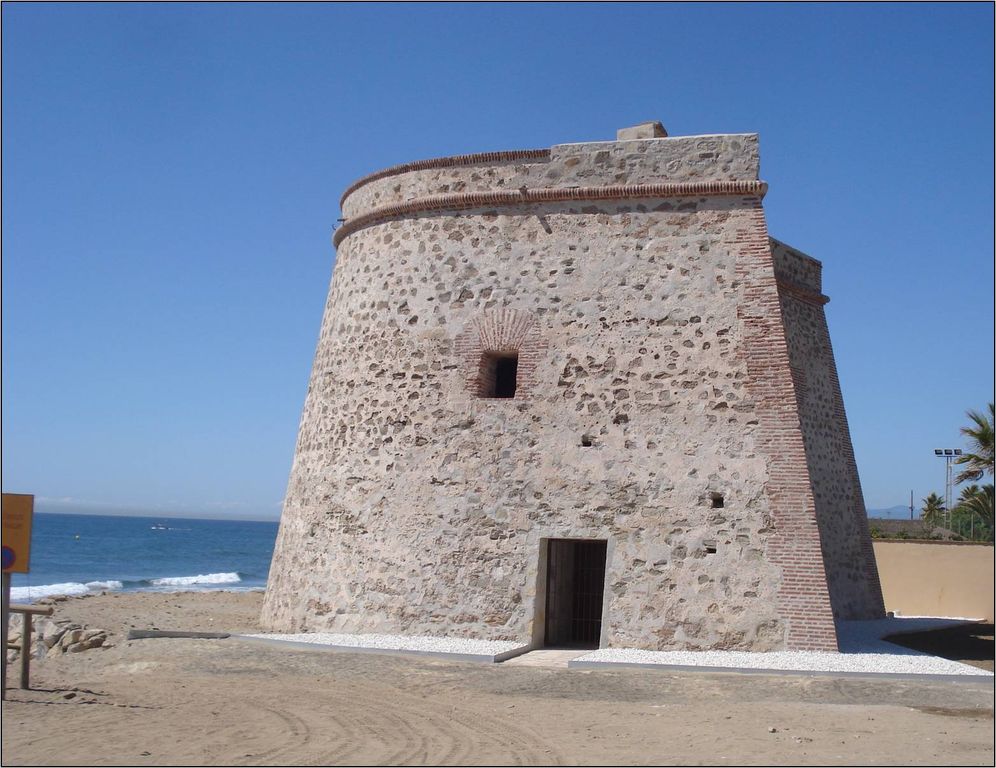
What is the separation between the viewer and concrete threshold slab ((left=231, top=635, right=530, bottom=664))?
10906mm

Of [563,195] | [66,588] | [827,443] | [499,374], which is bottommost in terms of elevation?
[66,588]

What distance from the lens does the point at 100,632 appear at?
1345 cm

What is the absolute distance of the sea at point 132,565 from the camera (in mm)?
44031

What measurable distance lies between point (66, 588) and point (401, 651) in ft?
116

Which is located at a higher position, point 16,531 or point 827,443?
point 827,443

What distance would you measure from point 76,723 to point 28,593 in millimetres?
32452

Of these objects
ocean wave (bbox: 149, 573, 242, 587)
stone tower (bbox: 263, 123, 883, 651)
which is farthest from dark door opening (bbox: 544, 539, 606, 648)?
ocean wave (bbox: 149, 573, 242, 587)

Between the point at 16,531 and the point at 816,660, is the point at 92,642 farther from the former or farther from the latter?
the point at 816,660

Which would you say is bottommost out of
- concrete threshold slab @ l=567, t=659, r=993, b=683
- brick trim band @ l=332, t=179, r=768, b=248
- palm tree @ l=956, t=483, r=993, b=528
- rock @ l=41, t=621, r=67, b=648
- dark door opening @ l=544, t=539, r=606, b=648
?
rock @ l=41, t=621, r=67, b=648

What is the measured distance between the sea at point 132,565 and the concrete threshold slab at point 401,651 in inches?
860

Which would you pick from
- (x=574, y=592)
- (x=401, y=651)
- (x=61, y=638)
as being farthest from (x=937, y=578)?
(x=61, y=638)

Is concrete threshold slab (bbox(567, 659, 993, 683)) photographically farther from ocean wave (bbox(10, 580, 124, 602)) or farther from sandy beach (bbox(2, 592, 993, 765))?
ocean wave (bbox(10, 580, 124, 602))

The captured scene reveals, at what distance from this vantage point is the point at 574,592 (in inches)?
524

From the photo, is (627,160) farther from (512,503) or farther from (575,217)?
(512,503)
